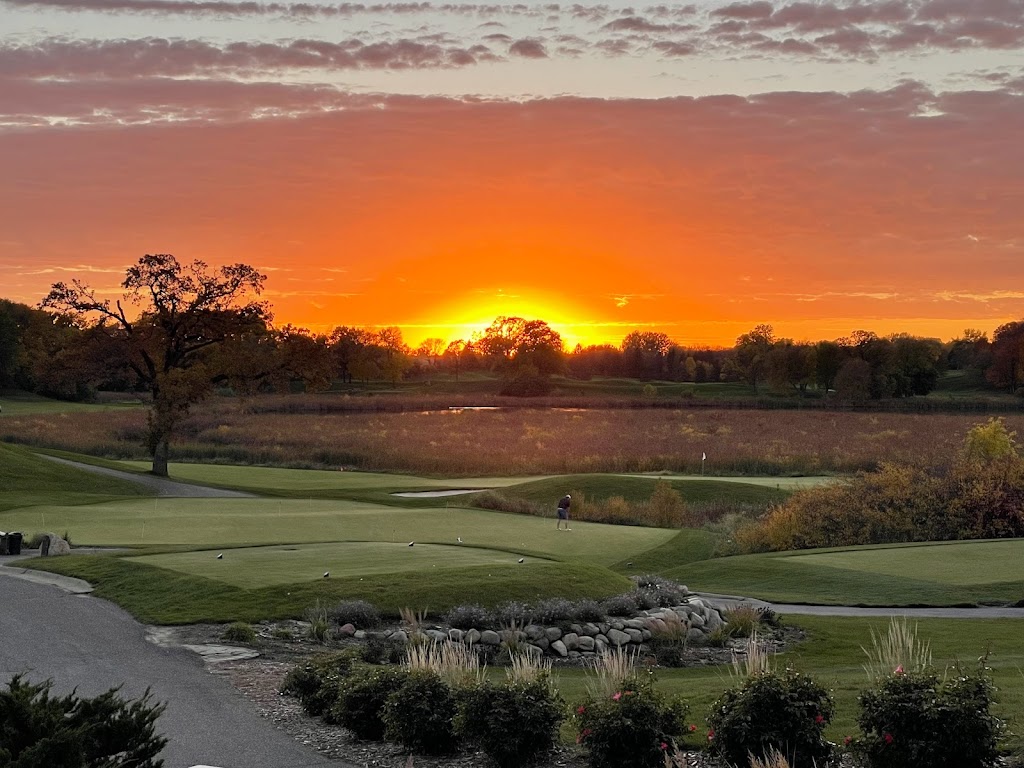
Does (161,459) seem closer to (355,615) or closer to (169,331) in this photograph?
(169,331)

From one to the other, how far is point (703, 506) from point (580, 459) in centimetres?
1631

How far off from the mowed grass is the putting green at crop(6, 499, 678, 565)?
3022mm

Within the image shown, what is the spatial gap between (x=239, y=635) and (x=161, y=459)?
33.9m

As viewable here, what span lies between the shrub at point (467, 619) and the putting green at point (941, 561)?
10993 millimetres

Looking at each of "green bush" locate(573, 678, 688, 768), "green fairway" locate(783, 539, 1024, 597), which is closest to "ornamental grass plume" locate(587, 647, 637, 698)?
"green bush" locate(573, 678, 688, 768)

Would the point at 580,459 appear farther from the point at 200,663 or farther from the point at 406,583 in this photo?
the point at 200,663

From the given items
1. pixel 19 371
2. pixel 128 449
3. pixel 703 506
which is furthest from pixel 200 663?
pixel 19 371

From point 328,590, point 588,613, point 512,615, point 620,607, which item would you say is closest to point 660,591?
point 620,607

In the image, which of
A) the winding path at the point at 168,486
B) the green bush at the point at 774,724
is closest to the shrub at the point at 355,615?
the green bush at the point at 774,724

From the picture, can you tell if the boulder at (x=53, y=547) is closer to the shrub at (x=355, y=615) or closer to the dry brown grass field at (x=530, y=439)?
the shrub at (x=355, y=615)

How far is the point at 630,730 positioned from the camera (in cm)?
1021

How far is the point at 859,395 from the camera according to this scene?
121438 mm

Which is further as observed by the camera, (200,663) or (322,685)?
(200,663)

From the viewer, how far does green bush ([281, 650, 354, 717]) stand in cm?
1285
